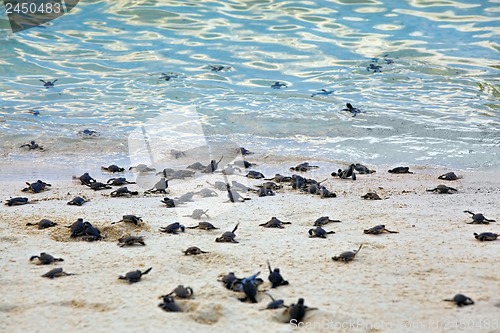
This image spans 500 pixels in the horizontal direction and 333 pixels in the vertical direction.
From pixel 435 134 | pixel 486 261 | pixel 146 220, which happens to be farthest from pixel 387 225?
pixel 435 134

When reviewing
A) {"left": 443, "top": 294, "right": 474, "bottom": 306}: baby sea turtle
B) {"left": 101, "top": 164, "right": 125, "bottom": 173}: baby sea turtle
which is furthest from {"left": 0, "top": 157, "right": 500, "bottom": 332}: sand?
{"left": 101, "top": 164, "right": 125, "bottom": 173}: baby sea turtle

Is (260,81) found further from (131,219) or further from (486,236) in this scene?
(486,236)

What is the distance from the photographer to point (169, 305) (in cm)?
407

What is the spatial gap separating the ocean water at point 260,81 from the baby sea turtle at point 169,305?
5391mm

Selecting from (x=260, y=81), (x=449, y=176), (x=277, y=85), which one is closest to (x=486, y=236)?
(x=449, y=176)

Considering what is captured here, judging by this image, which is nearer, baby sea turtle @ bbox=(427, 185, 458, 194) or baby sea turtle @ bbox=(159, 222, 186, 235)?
baby sea turtle @ bbox=(159, 222, 186, 235)

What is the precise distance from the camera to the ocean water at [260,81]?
10.2 m

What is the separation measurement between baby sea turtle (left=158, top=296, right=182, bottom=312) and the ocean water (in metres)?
5.39

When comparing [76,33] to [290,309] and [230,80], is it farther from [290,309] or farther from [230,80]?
[290,309]

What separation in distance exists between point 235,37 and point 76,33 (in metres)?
3.78

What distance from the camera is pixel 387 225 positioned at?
19.4 ft

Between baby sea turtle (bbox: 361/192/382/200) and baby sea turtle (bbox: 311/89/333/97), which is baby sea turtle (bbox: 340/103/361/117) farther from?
baby sea turtle (bbox: 361/192/382/200)

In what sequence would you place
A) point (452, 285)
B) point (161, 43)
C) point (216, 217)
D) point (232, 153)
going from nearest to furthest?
point (452, 285) < point (216, 217) < point (232, 153) < point (161, 43)

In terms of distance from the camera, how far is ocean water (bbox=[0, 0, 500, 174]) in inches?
403
